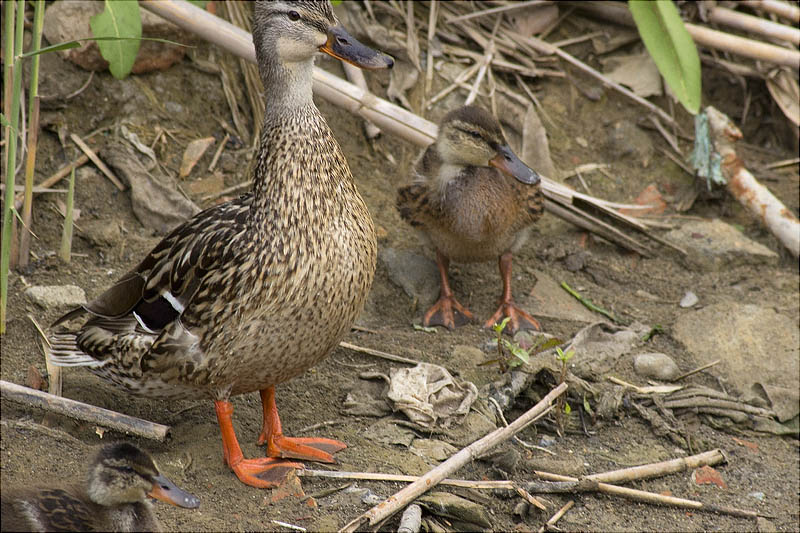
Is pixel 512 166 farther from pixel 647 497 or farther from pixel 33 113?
pixel 33 113

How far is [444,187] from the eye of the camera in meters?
5.59

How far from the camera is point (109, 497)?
316 cm

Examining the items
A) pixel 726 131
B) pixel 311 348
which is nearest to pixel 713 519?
pixel 311 348

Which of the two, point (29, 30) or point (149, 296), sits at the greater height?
point (29, 30)

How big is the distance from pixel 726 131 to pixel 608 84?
972 mm

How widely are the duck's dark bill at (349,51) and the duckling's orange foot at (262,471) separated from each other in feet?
5.71

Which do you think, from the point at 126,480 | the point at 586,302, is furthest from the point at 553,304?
the point at 126,480

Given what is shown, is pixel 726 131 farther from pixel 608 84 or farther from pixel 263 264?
pixel 263 264

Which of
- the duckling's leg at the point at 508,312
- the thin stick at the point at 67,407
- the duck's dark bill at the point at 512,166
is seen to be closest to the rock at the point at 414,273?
the duckling's leg at the point at 508,312

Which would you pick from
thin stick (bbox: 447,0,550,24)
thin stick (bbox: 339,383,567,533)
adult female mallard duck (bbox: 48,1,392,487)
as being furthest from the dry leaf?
thin stick (bbox: 339,383,567,533)

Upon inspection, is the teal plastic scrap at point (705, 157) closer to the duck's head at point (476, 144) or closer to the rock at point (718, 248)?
the rock at point (718, 248)

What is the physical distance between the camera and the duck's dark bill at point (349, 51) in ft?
12.6

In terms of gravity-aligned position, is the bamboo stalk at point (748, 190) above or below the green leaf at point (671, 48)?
below

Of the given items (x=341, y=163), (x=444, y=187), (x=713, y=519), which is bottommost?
(x=713, y=519)
